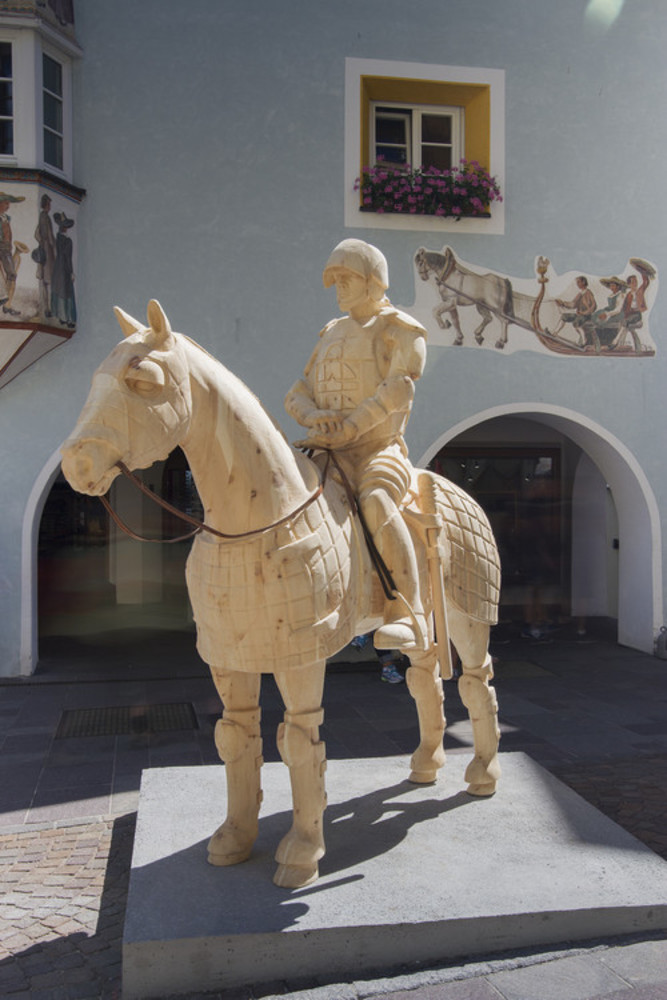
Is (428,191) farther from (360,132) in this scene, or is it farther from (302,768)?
(302,768)

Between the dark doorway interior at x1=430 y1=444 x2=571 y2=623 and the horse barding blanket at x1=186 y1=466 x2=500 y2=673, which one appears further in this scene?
the dark doorway interior at x1=430 y1=444 x2=571 y2=623

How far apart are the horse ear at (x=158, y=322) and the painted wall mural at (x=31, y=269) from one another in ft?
17.5

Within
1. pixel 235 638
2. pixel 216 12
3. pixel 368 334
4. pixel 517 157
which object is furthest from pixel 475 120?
pixel 235 638

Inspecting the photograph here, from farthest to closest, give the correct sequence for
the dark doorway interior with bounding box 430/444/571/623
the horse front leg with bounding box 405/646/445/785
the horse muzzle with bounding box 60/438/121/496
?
1. the dark doorway interior with bounding box 430/444/571/623
2. the horse front leg with bounding box 405/646/445/785
3. the horse muzzle with bounding box 60/438/121/496

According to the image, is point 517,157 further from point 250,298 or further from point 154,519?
point 154,519

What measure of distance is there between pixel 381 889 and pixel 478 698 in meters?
1.35

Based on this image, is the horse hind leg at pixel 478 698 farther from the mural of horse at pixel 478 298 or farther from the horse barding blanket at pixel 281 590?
the mural of horse at pixel 478 298

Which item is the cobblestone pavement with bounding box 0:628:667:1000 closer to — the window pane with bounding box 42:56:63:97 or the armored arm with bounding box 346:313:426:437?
the armored arm with bounding box 346:313:426:437

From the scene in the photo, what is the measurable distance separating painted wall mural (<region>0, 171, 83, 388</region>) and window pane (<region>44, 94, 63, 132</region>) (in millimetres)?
714

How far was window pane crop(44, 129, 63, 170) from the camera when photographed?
321 inches

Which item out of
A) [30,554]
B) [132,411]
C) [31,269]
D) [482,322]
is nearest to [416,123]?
[482,322]

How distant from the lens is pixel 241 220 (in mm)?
8594

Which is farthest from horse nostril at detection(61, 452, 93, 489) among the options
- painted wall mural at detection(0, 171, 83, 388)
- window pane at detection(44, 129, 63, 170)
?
window pane at detection(44, 129, 63, 170)

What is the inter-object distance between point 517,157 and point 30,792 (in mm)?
7589
